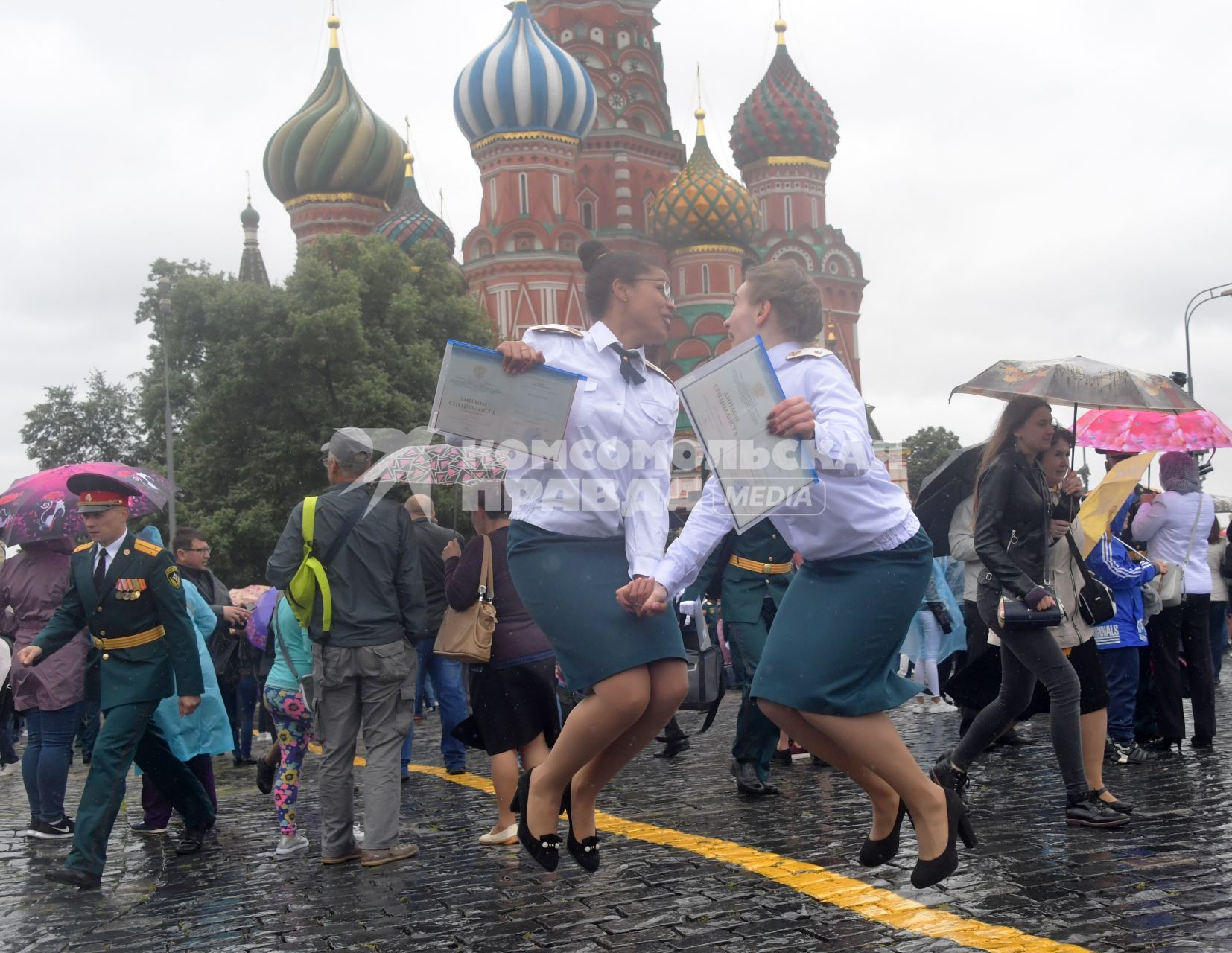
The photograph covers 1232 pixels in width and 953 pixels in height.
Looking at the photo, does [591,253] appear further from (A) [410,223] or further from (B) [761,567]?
(A) [410,223]

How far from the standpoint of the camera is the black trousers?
824 cm

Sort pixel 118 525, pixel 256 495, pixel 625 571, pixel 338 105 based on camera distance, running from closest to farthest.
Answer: pixel 625 571 < pixel 118 525 < pixel 256 495 < pixel 338 105

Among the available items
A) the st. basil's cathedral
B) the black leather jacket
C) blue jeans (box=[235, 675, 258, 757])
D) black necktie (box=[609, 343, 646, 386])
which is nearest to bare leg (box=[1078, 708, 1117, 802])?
the black leather jacket

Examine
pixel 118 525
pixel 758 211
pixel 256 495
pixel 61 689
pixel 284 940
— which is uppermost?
Result: pixel 758 211

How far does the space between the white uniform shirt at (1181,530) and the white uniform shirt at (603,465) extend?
16.5 feet

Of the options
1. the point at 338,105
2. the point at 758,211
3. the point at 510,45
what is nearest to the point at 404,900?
the point at 510,45

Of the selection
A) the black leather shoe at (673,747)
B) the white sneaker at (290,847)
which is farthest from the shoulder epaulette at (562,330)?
the black leather shoe at (673,747)

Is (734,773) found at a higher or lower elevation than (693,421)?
lower

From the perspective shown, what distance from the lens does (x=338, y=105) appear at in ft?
181

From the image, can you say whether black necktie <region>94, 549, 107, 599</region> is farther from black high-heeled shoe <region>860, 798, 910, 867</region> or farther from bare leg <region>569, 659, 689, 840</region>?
black high-heeled shoe <region>860, 798, 910, 867</region>

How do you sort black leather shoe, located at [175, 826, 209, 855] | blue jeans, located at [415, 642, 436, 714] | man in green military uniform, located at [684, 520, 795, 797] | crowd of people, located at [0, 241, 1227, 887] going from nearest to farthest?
1. crowd of people, located at [0, 241, 1227, 887]
2. black leather shoe, located at [175, 826, 209, 855]
3. man in green military uniform, located at [684, 520, 795, 797]
4. blue jeans, located at [415, 642, 436, 714]

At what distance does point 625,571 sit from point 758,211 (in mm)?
58789

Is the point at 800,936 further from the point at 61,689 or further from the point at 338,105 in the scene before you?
the point at 338,105

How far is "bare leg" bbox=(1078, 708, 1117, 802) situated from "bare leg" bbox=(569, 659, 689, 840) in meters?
2.55
